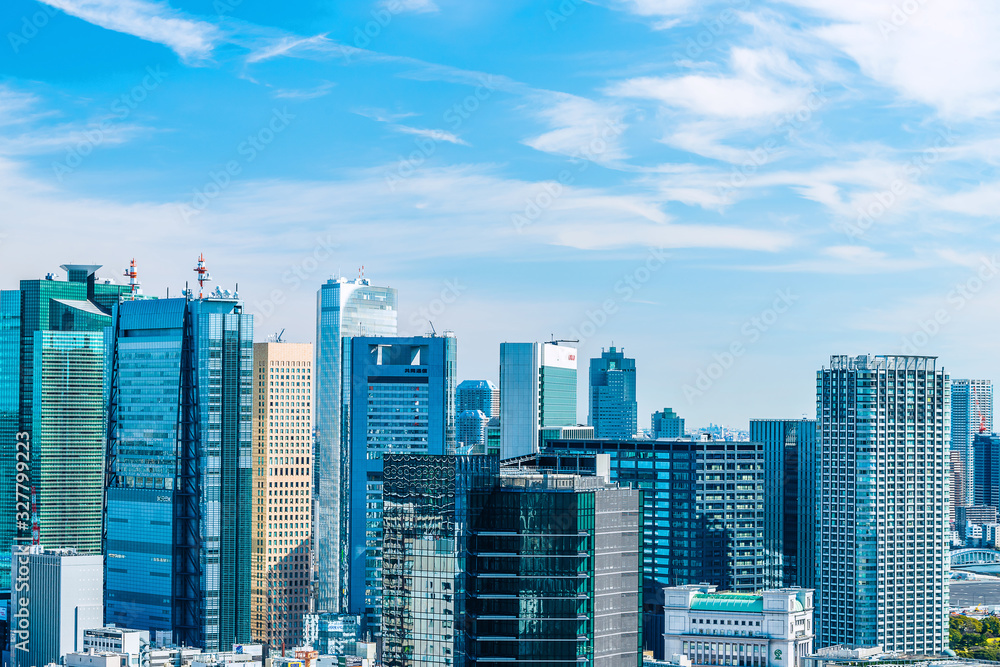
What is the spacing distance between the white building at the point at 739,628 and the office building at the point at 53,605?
5311cm

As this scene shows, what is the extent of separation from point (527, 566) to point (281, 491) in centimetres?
9345

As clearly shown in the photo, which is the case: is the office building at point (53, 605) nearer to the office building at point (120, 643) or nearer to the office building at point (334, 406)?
the office building at point (120, 643)

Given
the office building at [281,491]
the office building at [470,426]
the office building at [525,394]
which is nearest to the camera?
the office building at [525,394]

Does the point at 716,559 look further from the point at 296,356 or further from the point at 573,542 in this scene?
the point at 573,542

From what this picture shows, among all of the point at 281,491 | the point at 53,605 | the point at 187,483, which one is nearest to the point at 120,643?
the point at 53,605

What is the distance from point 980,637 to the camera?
12081 cm

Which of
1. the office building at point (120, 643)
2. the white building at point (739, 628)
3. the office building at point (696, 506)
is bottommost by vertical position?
the office building at point (120, 643)

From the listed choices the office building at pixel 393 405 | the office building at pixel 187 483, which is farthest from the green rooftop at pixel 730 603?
the office building at pixel 393 405

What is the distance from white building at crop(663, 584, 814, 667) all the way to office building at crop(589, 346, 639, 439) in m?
89.7

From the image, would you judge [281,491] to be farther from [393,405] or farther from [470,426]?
[470,426]

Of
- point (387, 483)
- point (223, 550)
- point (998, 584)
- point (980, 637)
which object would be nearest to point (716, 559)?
point (980, 637)

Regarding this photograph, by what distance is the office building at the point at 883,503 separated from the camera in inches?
4486

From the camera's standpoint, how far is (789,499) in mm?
122750

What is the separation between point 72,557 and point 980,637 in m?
78.4
